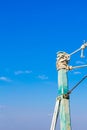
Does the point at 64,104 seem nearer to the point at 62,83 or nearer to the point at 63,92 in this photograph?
the point at 63,92

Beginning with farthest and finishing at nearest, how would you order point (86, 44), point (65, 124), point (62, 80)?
point (86, 44), point (62, 80), point (65, 124)

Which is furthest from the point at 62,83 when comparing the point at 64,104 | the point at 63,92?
the point at 64,104

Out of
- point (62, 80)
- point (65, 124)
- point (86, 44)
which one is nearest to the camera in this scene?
point (65, 124)

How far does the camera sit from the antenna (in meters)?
5.70

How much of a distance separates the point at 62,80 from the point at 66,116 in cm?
92

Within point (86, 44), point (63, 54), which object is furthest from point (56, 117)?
point (86, 44)

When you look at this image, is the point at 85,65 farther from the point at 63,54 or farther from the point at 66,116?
the point at 66,116

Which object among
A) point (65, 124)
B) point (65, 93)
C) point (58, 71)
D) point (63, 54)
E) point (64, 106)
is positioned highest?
point (63, 54)

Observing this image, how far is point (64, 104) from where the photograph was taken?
5.81 meters

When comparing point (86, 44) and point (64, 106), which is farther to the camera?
point (86, 44)

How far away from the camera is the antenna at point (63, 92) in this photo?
570 centimetres

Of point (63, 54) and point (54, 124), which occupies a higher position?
point (63, 54)

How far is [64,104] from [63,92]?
332 millimetres

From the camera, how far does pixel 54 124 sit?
573 centimetres
